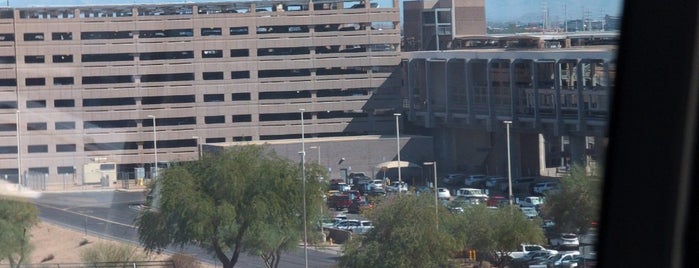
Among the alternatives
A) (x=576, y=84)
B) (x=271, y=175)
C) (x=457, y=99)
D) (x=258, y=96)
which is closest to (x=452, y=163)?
(x=457, y=99)

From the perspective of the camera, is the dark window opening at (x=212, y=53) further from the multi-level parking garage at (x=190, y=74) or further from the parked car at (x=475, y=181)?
the parked car at (x=475, y=181)

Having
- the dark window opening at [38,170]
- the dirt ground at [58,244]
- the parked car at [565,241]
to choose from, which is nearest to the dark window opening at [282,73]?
the dark window opening at [38,170]

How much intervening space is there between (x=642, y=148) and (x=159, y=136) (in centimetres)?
1061

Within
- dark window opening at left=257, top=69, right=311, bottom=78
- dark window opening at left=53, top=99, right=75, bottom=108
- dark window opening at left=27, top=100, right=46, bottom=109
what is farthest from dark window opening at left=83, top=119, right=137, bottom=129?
dark window opening at left=257, top=69, right=311, bottom=78

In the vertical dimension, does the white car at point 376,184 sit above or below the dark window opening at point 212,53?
below

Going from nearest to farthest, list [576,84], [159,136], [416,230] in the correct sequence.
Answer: [416,230] → [576,84] → [159,136]

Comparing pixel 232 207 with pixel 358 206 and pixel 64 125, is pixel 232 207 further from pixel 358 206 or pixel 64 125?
pixel 64 125

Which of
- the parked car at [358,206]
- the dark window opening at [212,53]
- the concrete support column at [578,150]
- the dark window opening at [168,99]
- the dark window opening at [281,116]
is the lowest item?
the parked car at [358,206]

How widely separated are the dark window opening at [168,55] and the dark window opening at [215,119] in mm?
2231

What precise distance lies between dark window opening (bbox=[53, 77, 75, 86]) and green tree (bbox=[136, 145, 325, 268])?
6453mm

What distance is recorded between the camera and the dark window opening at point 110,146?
11344 mm

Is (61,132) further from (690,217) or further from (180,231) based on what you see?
(690,217)

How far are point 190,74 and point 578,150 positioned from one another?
10816 mm

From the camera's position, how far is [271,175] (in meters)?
7.45
